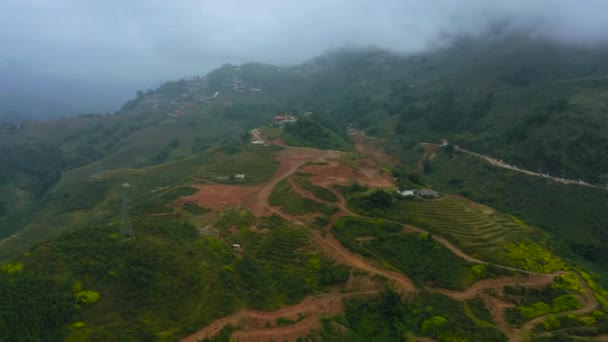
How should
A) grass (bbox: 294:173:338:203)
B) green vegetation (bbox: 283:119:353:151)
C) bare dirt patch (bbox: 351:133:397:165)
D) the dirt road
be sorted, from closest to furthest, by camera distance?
grass (bbox: 294:173:338:203) < the dirt road < green vegetation (bbox: 283:119:353:151) < bare dirt patch (bbox: 351:133:397:165)

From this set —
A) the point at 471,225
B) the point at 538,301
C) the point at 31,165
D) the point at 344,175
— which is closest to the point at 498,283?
the point at 538,301

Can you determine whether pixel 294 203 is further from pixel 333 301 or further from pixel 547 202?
pixel 547 202

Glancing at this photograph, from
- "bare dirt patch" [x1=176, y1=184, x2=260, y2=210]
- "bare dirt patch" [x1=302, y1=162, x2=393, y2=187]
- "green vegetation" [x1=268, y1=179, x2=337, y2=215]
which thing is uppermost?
"bare dirt patch" [x1=302, y1=162, x2=393, y2=187]

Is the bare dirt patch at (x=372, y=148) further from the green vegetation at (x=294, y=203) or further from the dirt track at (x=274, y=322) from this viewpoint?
the dirt track at (x=274, y=322)

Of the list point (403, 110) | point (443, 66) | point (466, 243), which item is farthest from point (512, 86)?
point (466, 243)

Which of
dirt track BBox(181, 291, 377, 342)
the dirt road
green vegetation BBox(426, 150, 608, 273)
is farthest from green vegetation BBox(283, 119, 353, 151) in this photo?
dirt track BBox(181, 291, 377, 342)

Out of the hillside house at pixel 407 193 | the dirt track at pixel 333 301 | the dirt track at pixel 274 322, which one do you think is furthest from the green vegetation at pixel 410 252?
the hillside house at pixel 407 193

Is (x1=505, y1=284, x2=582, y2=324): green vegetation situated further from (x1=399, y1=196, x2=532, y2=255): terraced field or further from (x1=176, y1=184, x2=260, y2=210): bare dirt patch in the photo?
(x1=176, y1=184, x2=260, y2=210): bare dirt patch
